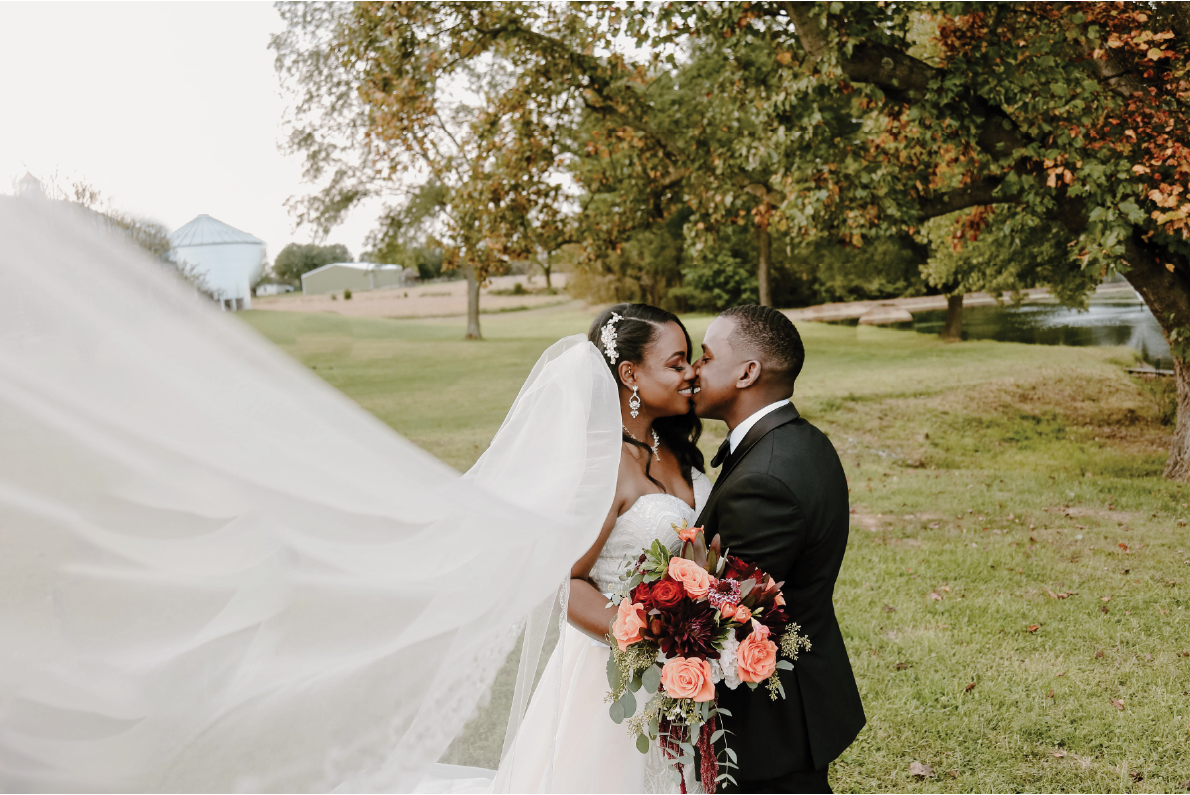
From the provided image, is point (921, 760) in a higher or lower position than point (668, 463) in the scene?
lower

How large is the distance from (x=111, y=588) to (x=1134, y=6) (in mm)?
10794

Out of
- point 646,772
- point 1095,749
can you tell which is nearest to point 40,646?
point 646,772

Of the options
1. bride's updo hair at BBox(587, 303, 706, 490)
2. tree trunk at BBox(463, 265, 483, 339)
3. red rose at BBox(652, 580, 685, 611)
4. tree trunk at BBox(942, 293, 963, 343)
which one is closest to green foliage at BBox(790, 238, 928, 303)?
tree trunk at BBox(942, 293, 963, 343)

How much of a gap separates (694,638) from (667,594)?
147 mm

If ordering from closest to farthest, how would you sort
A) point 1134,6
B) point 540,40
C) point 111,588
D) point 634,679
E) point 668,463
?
point 111,588 < point 634,679 < point 668,463 < point 1134,6 < point 540,40

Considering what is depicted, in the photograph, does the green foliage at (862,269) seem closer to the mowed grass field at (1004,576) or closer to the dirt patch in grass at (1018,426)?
the mowed grass field at (1004,576)

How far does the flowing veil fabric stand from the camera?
205 centimetres

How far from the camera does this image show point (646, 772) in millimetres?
3070

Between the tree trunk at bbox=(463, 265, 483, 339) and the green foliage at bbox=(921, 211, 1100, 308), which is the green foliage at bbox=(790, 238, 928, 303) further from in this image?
the tree trunk at bbox=(463, 265, 483, 339)

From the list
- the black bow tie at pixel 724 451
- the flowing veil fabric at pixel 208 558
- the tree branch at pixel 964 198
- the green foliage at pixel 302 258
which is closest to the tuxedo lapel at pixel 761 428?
the black bow tie at pixel 724 451

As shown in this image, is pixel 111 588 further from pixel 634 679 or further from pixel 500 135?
pixel 500 135

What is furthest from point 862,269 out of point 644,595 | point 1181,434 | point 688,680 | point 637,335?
point 688,680

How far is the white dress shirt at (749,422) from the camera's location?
108 inches

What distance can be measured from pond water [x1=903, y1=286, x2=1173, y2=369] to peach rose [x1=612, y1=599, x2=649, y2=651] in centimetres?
1914
